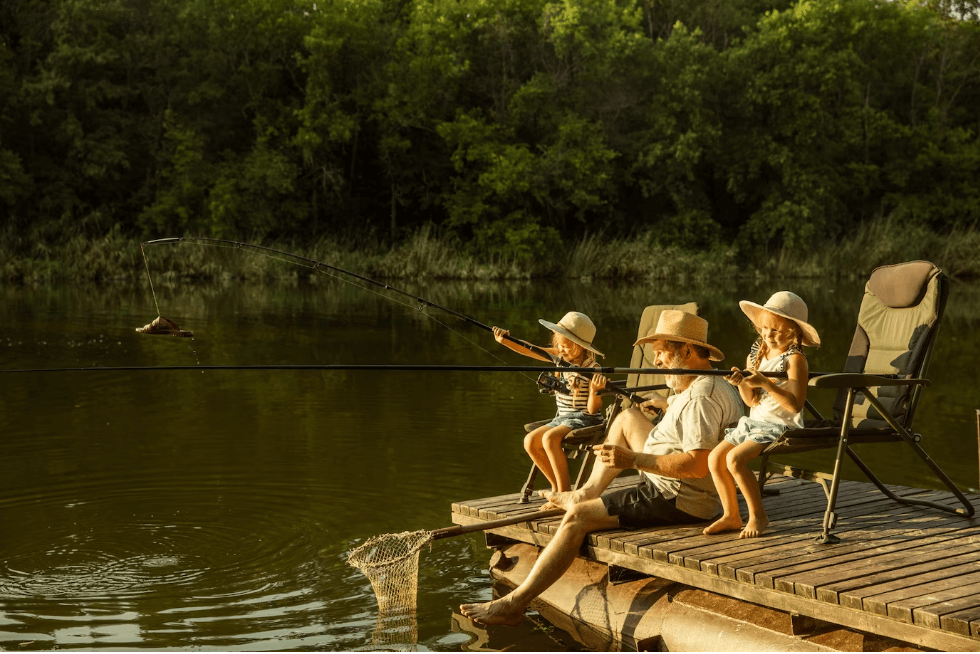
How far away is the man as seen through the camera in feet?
16.6

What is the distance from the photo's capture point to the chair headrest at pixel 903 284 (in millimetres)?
6281

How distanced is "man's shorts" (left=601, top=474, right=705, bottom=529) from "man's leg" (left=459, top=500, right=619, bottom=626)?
75 mm

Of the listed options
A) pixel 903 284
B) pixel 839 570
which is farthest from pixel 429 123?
pixel 839 570

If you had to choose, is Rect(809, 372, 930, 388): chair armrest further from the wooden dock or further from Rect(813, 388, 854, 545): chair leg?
the wooden dock

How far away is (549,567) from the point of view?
5055mm

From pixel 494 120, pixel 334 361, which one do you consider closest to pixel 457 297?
pixel 334 361

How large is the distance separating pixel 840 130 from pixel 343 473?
116 ft

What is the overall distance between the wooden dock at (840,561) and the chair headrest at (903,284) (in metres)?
1.04

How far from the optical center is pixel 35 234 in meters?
33.2

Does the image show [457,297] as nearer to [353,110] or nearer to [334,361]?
[334,361]

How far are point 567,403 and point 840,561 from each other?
6.18ft

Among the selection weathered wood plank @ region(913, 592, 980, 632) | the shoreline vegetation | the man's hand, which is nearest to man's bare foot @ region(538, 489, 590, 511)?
the man's hand

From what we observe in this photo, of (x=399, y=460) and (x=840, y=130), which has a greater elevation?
(x=840, y=130)

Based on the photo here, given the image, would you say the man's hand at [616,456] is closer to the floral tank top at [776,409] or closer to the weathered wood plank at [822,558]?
the floral tank top at [776,409]
